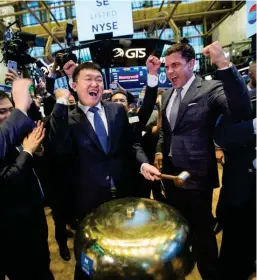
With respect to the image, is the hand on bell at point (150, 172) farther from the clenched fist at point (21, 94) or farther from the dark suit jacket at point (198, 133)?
the clenched fist at point (21, 94)

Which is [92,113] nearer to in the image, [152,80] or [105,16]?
[152,80]

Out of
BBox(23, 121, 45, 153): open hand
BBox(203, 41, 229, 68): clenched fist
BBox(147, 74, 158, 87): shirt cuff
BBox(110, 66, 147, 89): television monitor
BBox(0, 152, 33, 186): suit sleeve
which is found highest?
BBox(110, 66, 147, 89): television monitor

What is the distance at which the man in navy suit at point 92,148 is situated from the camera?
1.54 metres

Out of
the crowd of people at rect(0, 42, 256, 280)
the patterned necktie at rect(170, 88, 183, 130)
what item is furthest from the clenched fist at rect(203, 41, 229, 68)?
the patterned necktie at rect(170, 88, 183, 130)

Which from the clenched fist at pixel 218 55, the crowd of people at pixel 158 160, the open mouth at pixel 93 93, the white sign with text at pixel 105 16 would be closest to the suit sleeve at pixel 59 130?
the crowd of people at pixel 158 160

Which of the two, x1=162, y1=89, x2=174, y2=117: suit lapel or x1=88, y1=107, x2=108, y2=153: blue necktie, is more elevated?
x1=162, y1=89, x2=174, y2=117: suit lapel

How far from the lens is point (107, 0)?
2756 millimetres

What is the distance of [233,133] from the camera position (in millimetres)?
1417

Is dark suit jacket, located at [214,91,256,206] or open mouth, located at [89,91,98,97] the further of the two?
open mouth, located at [89,91,98,97]

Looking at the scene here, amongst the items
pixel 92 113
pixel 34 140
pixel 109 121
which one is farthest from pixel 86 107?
pixel 34 140

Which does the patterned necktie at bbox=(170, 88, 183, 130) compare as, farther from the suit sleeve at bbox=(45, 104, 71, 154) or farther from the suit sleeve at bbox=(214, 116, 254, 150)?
the suit sleeve at bbox=(45, 104, 71, 154)

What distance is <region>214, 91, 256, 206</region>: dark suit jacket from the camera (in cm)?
140

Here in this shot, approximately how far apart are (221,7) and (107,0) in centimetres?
522

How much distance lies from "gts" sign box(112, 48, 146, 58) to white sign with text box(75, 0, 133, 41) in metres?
3.76
